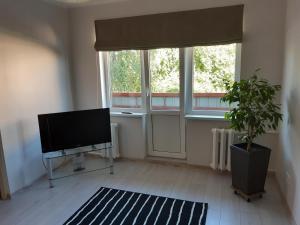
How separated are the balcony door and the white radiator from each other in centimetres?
55

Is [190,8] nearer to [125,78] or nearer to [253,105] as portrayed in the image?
[125,78]

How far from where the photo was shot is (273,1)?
265 cm

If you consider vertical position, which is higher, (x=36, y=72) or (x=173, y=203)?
(x=36, y=72)

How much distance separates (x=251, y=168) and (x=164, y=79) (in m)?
1.70

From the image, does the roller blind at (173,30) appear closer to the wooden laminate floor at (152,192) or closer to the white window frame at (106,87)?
the white window frame at (106,87)

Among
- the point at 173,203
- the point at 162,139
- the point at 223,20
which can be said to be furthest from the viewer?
the point at 162,139

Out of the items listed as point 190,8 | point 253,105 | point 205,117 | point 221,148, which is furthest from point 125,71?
point 253,105

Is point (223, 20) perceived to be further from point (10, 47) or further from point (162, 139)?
point (10, 47)

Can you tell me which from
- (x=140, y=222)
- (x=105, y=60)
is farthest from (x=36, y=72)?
(x=140, y=222)

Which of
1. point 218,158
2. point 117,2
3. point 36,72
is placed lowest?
point 218,158

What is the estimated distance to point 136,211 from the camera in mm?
2375

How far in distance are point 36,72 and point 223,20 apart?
252 centimetres

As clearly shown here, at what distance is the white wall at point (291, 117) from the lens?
2116 millimetres

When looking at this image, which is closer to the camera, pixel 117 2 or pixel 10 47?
pixel 10 47
